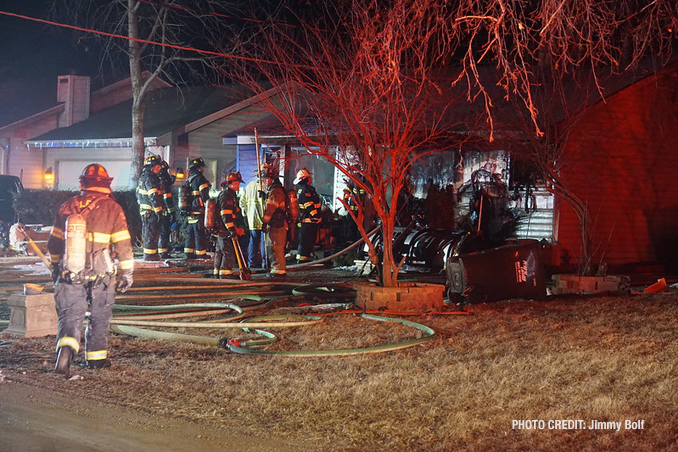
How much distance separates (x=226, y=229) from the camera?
1352 centimetres

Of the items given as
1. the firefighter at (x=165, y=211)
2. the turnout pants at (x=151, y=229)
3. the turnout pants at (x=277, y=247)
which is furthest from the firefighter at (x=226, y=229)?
the firefighter at (x=165, y=211)

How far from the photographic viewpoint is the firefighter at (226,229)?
13.4 meters

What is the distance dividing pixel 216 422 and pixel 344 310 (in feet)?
15.8

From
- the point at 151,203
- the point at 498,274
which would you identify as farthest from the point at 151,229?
the point at 498,274

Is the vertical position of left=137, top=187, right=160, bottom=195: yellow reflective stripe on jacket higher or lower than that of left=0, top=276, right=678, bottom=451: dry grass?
higher

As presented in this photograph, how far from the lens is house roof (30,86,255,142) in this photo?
2672cm

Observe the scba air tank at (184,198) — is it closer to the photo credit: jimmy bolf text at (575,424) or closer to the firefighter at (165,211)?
the firefighter at (165,211)

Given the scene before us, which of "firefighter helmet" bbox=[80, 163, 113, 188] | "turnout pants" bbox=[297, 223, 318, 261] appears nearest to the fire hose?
"firefighter helmet" bbox=[80, 163, 113, 188]

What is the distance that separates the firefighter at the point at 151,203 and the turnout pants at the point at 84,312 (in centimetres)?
946

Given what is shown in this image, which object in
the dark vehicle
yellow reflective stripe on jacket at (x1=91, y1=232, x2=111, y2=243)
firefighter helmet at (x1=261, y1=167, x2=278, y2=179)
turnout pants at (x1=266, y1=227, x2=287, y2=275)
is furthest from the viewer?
the dark vehicle

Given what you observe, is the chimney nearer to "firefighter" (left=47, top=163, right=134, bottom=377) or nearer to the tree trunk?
the tree trunk

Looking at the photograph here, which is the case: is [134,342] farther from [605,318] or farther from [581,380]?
[605,318]

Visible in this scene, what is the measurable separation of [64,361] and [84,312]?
0.47 m

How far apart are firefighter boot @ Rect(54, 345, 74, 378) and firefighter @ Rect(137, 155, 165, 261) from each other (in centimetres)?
968
